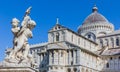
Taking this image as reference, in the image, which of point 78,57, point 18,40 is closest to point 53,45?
point 78,57

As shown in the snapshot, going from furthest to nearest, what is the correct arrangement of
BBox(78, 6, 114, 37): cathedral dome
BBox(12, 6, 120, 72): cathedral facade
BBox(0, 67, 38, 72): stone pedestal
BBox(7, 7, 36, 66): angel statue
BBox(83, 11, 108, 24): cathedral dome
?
BBox(83, 11, 108, 24): cathedral dome → BBox(78, 6, 114, 37): cathedral dome → BBox(12, 6, 120, 72): cathedral facade → BBox(7, 7, 36, 66): angel statue → BBox(0, 67, 38, 72): stone pedestal

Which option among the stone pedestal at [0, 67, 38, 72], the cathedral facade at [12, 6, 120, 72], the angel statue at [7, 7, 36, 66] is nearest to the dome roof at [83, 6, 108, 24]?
the cathedral facade at [12, 6, 120, 72]

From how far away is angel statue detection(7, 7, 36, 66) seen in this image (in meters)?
10.9

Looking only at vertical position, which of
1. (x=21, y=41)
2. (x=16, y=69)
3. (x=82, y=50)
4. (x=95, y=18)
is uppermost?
(x=95, y=18)

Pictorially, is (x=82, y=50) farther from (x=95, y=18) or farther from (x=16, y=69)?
(x=16, y=69)

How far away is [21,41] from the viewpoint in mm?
11008

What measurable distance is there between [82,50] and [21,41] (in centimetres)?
7033

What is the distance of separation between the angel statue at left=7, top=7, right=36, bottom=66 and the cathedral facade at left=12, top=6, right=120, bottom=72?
6600 centimetres

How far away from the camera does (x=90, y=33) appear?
10312 cm

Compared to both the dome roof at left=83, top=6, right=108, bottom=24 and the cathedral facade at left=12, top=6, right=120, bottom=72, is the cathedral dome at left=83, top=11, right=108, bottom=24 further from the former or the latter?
the cathedral facade at left=12, top=6, right=120, bottom=72

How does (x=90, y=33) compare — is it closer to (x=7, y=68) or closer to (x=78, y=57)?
(x=78, y=57)

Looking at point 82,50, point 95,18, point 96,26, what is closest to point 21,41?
point 82,50

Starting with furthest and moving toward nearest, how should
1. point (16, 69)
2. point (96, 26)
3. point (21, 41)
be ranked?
point (96, 26) < point (21, 41) < point (16, 69)

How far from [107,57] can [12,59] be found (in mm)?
79022
